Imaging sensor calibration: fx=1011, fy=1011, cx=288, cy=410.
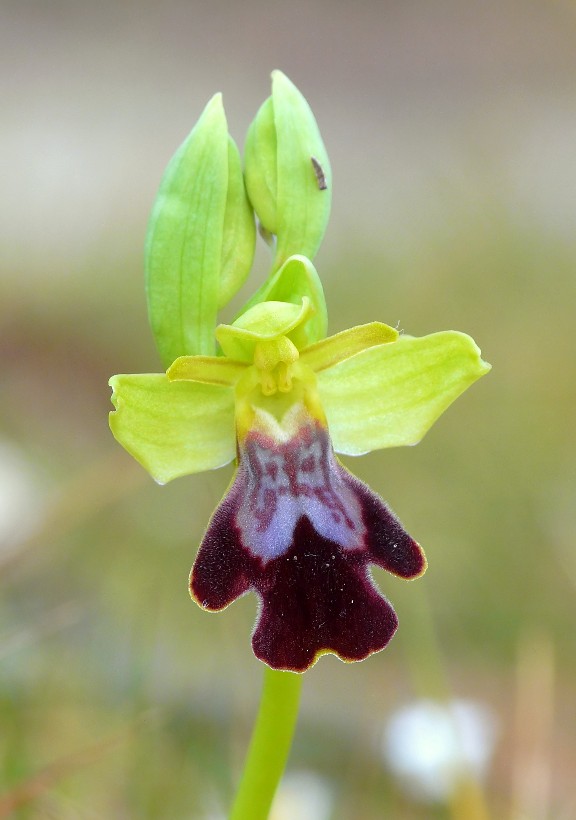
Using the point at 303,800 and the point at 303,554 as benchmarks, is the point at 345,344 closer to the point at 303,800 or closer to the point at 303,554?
the point at 303,554

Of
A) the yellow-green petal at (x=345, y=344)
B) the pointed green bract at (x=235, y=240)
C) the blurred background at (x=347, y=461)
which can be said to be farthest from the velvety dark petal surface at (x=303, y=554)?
the blurred background at (x=347, y=461)

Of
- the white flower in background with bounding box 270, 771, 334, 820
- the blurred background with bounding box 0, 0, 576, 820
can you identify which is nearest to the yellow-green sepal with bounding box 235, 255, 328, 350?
the blurred background with bounding box 0, 0, 576, 820

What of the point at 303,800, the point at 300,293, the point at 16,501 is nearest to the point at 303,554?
the point at 300,293

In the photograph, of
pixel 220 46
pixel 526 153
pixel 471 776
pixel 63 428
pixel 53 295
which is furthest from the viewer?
pixel 220 46

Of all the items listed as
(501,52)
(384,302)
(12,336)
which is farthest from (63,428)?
(501,52)

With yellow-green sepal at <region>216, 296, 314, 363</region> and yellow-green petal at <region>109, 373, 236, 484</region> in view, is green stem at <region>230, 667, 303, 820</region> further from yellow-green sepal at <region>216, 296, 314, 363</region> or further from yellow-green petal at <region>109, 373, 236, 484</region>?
yellow-green sepal at <region>216, 296, 314, 363</region>

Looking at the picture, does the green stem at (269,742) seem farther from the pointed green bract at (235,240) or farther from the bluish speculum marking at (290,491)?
the pointed green bract at (235,240)

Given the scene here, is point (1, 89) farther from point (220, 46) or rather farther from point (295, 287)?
point (295, 287)
